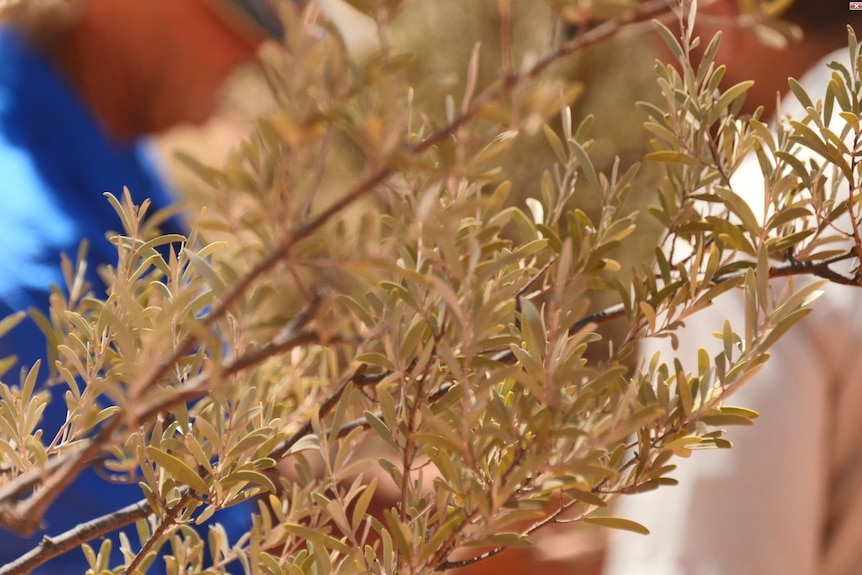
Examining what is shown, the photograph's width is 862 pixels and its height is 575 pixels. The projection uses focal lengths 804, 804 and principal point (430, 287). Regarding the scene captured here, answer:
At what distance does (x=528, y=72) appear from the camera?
0.14m

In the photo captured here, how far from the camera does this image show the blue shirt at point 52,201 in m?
0.76

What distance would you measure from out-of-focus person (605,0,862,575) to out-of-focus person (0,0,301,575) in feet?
1.47

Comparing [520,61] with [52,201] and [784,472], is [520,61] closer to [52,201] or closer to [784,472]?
[52,201]

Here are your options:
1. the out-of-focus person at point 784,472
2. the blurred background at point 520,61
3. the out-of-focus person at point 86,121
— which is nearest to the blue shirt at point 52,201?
the out-of-focus person at point 86,121

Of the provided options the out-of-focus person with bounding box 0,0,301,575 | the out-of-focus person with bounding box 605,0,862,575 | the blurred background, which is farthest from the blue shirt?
the out-of-focus person with bounding box 605,0,862,575

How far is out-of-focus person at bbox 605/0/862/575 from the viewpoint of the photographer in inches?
25.6

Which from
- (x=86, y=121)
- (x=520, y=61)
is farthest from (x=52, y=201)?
(x=520, y=61)

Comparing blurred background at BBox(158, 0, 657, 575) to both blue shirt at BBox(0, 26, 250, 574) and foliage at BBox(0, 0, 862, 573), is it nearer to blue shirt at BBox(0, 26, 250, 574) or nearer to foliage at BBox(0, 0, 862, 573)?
blue shirt at BBox(0, 26, 250, 574)

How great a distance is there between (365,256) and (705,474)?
2.05ft

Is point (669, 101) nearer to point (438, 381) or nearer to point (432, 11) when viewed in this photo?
point (438, 381)

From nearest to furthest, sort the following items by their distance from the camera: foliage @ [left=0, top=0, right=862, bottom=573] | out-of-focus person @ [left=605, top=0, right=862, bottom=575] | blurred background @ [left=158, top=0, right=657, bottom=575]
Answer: foliage @ [left=0, top=0, right=862, bottom=573] → out-of-focus person @ [left=605, top=0, right=862, bottom=575] → blurred background @ [left=158, top=0, right=657, bottom=575]

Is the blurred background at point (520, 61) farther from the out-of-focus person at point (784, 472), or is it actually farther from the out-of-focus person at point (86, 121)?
the out-of-focus person at point (784, 472)

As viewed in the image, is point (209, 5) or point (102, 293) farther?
point (209, 5)

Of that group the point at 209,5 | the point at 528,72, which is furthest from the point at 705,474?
A: the point at 209,5
